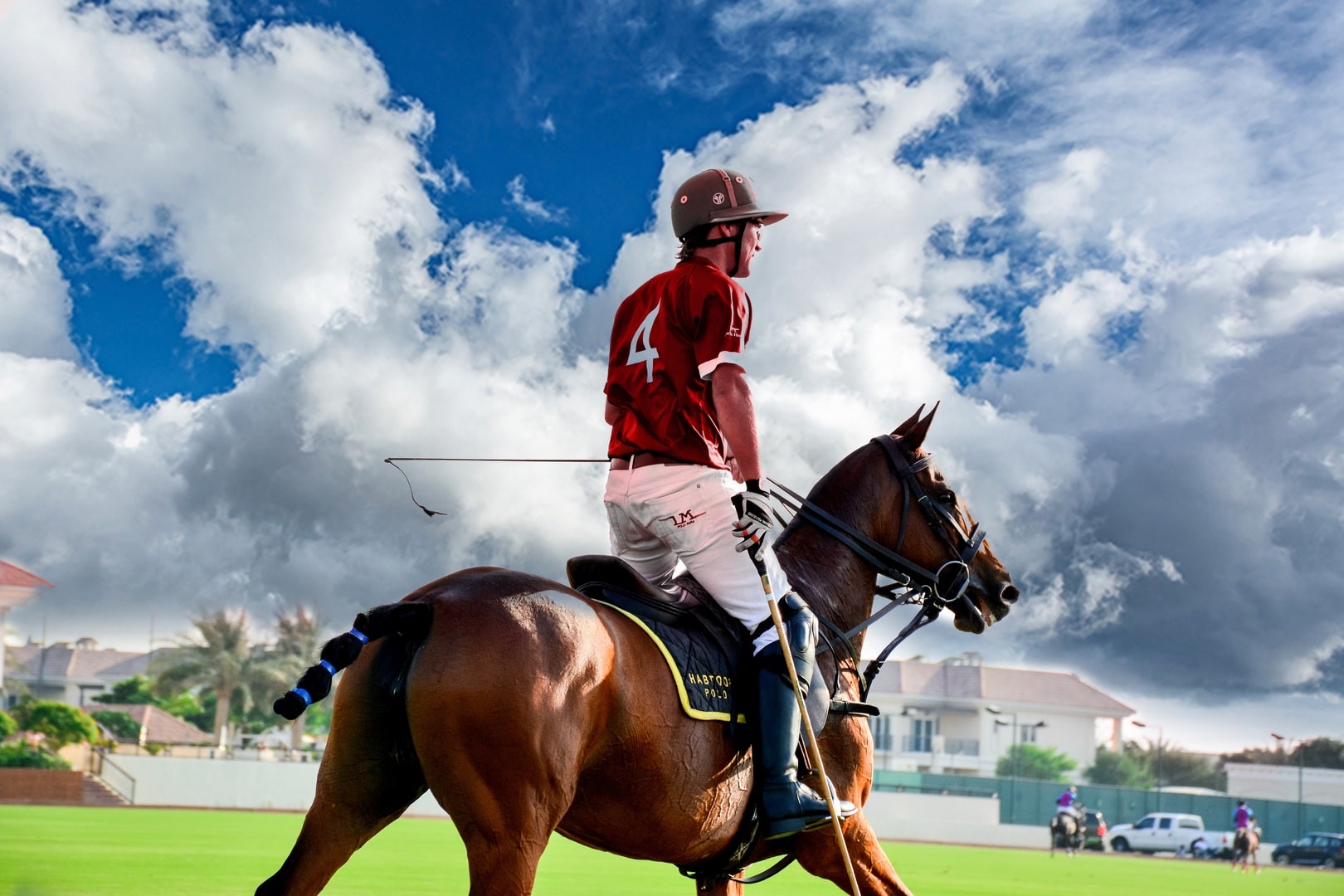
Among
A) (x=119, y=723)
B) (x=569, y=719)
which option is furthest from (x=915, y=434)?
(x=119, y=723)

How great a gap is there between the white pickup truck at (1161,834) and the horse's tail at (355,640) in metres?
45.3

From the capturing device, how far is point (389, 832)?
2642 centimetres

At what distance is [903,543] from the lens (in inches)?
212

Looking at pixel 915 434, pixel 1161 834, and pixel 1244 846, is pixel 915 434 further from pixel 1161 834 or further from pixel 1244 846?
pixel 1161 834

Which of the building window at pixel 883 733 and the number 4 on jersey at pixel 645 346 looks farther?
the building window at pixel 883 733

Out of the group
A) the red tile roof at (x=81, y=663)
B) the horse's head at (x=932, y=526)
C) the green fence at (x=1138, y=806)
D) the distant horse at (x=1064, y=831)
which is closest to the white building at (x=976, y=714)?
the green fence at (x=1138, y=806)

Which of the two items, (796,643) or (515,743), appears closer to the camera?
(515,743)

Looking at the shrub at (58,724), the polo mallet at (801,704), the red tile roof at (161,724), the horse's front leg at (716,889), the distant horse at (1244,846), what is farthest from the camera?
the red tile roof at (161,724)

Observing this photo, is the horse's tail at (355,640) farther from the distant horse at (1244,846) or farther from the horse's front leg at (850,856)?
the distant horse at (1244,846)

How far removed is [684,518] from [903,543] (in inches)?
56.0

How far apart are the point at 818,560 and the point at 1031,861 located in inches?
996

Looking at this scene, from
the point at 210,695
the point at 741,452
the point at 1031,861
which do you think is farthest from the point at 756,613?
the point at 210,695

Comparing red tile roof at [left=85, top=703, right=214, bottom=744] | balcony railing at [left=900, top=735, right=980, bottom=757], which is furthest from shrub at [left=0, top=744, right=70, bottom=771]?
balcony railing at [left=900, top=735, right=980, bottom=757]

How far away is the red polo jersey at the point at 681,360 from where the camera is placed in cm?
434
